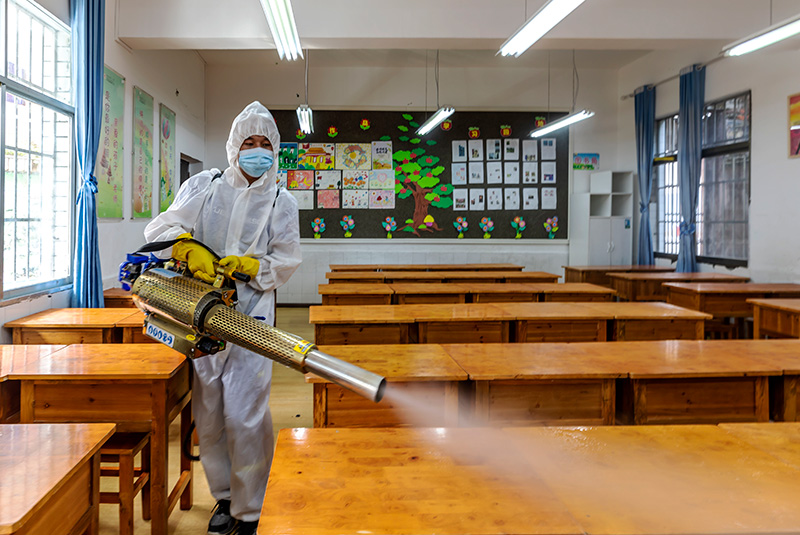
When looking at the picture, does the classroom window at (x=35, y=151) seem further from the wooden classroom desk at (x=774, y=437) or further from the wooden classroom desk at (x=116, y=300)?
the wooden classroom desk at (x=774, y=437)

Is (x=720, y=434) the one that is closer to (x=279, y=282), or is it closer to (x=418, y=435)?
(x=418, y=435)

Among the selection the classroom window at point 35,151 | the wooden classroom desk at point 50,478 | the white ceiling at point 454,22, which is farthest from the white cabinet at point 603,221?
the wooden classroom desk at point 50,478

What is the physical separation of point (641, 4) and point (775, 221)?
2362 millimetres

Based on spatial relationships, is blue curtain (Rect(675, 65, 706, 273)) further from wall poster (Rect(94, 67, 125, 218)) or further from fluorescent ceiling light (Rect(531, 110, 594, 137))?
wall poster (Rect(94, 67, 125, 218))

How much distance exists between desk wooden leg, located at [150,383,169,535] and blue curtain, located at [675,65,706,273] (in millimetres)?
6013

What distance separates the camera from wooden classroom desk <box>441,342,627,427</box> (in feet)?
5.82

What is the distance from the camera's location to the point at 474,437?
1.18 meters

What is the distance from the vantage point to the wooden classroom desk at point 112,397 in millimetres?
1714

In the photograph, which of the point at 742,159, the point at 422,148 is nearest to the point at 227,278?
the point at 742,159

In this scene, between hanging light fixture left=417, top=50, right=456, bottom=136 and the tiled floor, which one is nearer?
the tiled floor

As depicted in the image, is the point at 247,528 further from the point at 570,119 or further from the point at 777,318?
the point at 570,119

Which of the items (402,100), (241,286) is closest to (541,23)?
(241,286)

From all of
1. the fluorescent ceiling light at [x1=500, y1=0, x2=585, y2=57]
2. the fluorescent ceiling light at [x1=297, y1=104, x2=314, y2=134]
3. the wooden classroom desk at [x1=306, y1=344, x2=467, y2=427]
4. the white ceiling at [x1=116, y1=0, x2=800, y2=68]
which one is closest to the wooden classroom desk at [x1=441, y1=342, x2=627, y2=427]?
the wooden classroom desk at [x1=306, y1=344, x2=467, y2=427]

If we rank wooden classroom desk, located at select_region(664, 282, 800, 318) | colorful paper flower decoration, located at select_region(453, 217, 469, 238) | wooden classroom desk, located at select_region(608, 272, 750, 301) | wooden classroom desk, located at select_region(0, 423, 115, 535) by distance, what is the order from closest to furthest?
wooden classroom desk, located at select_region(0, 423, 115, 535) → wooden classroom desk, located at select_region(664, 282, 800, 318) → wooden classroom desk, located at select_region(608, 272, 750, 301) → colorful paper flower decoration, located at select_region(453, 217, 469, 238)
